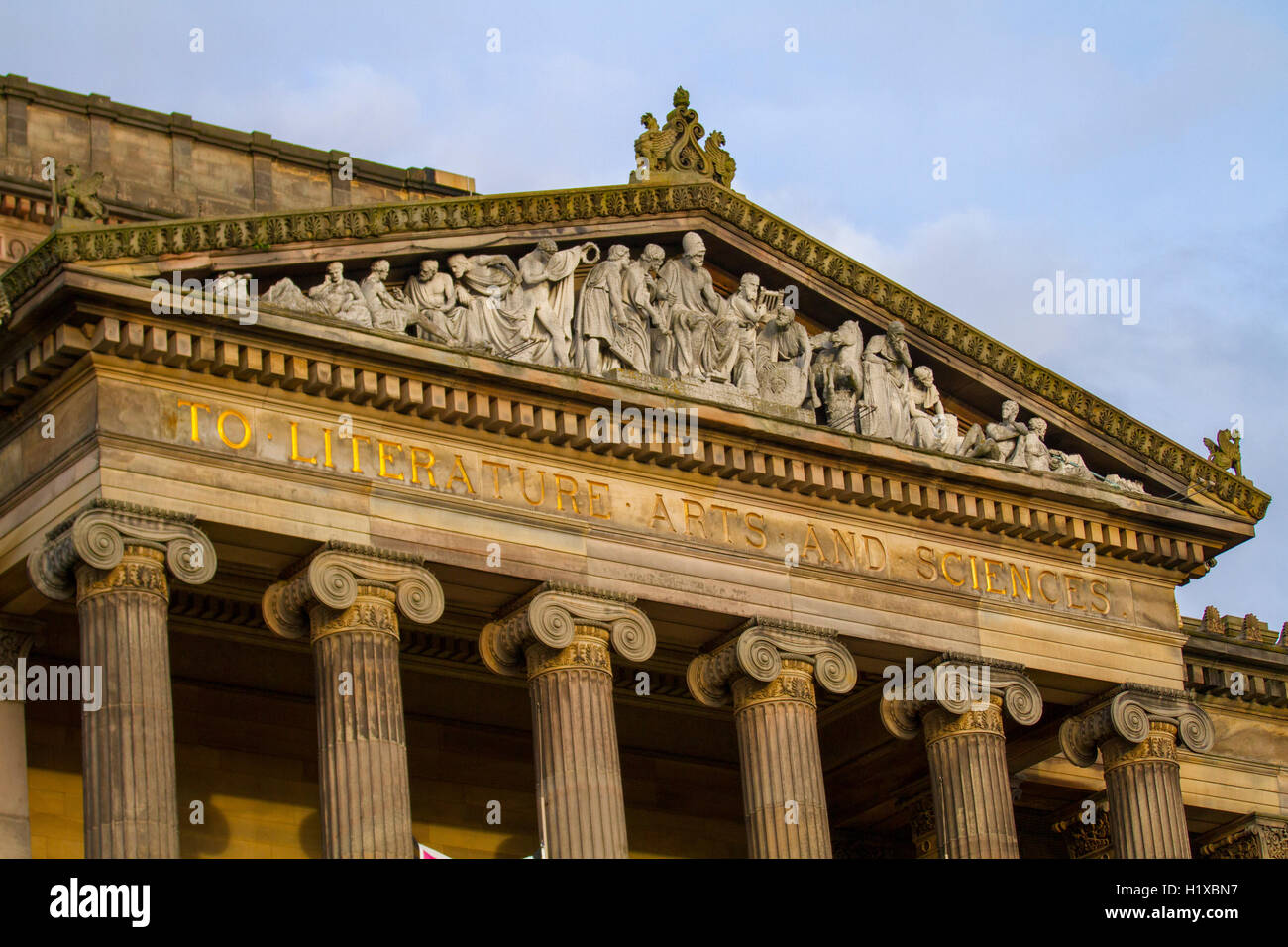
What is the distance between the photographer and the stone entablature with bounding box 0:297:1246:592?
36.1 m

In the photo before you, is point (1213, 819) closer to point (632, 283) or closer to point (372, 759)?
point (632, 283)

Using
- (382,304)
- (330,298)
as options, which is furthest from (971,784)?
(330,298)

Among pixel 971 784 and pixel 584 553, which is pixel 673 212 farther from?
pixel 971 784

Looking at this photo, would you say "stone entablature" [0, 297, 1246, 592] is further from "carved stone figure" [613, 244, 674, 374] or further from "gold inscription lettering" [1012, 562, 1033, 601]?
"carved stone figure" [613, 244, 674, 374]

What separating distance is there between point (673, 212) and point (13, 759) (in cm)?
1232

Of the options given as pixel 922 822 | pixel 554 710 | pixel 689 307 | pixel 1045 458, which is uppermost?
pixel 689 307

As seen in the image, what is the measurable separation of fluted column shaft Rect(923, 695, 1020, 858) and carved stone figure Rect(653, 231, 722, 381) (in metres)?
6.23

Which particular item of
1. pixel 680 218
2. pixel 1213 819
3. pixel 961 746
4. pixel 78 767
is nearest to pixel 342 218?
pixel 680 218

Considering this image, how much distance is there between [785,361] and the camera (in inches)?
1649

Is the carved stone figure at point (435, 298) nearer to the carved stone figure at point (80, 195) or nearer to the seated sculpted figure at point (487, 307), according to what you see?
the seated sculpted figure at point (487, 307)

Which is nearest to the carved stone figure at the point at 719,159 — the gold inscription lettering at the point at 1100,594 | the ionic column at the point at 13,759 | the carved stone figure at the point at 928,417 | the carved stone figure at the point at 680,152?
the carved stone figure at the point at 680,152

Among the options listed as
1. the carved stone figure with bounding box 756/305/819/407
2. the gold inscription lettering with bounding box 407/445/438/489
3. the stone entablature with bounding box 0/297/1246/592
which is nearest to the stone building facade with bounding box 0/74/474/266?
the carved stone figure with bounding box 756/305/819/407

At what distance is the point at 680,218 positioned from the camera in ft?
136

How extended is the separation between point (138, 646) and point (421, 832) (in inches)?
362
